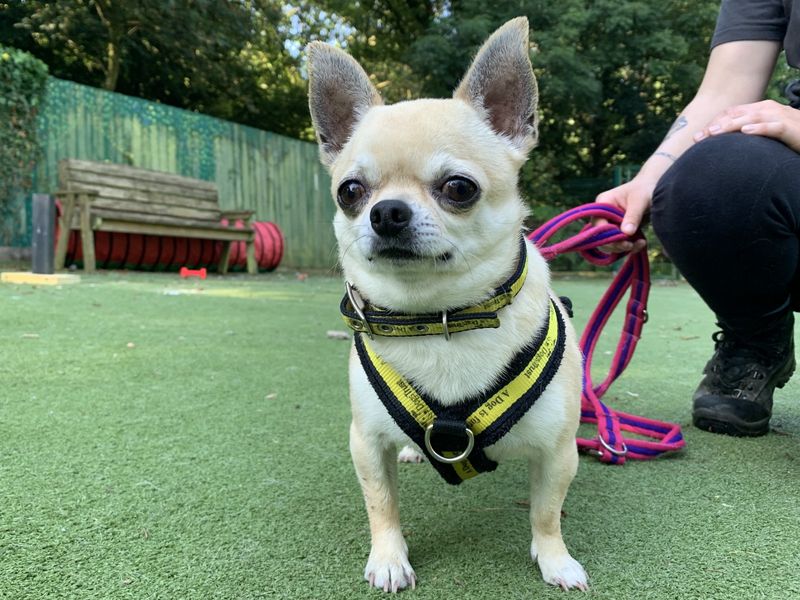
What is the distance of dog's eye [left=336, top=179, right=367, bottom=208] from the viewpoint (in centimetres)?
132

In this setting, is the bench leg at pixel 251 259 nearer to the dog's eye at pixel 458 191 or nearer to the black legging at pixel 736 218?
the black legging at pixel 736 218

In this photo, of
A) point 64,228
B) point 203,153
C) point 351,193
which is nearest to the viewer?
point 351,193

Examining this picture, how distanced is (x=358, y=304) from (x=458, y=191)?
33 cm

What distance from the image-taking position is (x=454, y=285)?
4.10 ft

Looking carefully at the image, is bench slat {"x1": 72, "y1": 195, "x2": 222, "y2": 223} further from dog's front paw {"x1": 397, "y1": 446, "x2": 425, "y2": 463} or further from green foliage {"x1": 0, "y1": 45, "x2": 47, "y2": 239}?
dog's front paw {"x1": 397, "y1": 446, "x2": 425, "y2": 463}

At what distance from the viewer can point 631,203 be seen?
1.93m

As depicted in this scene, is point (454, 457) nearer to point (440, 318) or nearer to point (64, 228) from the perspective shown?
point (440, 318)

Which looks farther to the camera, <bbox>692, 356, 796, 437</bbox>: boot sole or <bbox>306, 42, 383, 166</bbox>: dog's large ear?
<bbox>692, 356, 796, 437</bbox>: boot sole

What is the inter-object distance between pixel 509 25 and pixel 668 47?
12.6 metres

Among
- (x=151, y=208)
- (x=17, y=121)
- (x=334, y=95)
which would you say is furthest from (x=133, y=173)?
(x=334, y=95)

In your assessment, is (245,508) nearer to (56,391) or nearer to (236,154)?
(56,391)

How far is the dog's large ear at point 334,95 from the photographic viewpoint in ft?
4.91

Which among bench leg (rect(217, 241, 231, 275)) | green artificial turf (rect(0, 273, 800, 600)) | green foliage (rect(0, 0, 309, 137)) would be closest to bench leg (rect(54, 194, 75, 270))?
bench leg (rect(217, 241, 231, 275))

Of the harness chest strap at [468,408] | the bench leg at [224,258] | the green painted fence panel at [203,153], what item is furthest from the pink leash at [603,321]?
the bench leg at [224,258]
